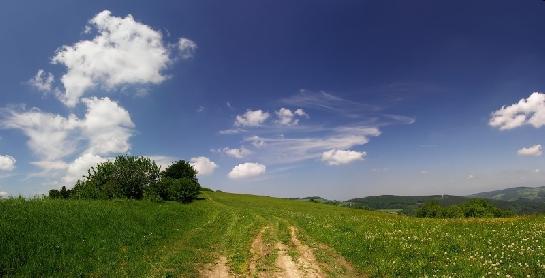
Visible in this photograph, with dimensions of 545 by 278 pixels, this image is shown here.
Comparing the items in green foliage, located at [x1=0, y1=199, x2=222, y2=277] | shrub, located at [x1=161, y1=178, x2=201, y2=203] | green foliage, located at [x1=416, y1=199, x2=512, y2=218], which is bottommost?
green foliage, located at [x1=416, y1=199, x2=512, y2=218]

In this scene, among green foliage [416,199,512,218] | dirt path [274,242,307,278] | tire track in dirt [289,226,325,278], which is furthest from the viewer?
green foliage [416,199,512,218]

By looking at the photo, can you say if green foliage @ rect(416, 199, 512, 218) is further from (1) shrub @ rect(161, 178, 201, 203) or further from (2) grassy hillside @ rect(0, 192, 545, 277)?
(2) grassy hillside @ rect(0, 192, 545, 277)

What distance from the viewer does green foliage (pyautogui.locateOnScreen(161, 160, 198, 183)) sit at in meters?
82.6

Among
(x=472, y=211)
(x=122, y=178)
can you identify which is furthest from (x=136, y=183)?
(x=472, y=211)

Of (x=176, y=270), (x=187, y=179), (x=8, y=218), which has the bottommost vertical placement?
(x=176, y=270)

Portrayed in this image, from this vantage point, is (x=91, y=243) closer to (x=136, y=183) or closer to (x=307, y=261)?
(x=307, y=261)

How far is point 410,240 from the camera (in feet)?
70.3

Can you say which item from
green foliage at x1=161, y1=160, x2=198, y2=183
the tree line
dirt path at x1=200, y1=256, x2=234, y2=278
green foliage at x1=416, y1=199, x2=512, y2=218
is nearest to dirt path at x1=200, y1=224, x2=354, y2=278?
dirt path at x1=200, y1=256, x2=234, y2=278

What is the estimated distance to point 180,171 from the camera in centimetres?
8338

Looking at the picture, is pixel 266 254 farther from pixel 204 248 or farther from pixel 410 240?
pixel 410 240

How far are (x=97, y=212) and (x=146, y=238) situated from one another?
6.74 metres

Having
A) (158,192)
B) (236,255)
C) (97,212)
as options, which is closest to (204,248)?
(236,255)

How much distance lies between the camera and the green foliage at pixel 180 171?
8262cm

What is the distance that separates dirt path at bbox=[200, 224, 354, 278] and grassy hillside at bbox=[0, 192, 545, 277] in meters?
0.05
